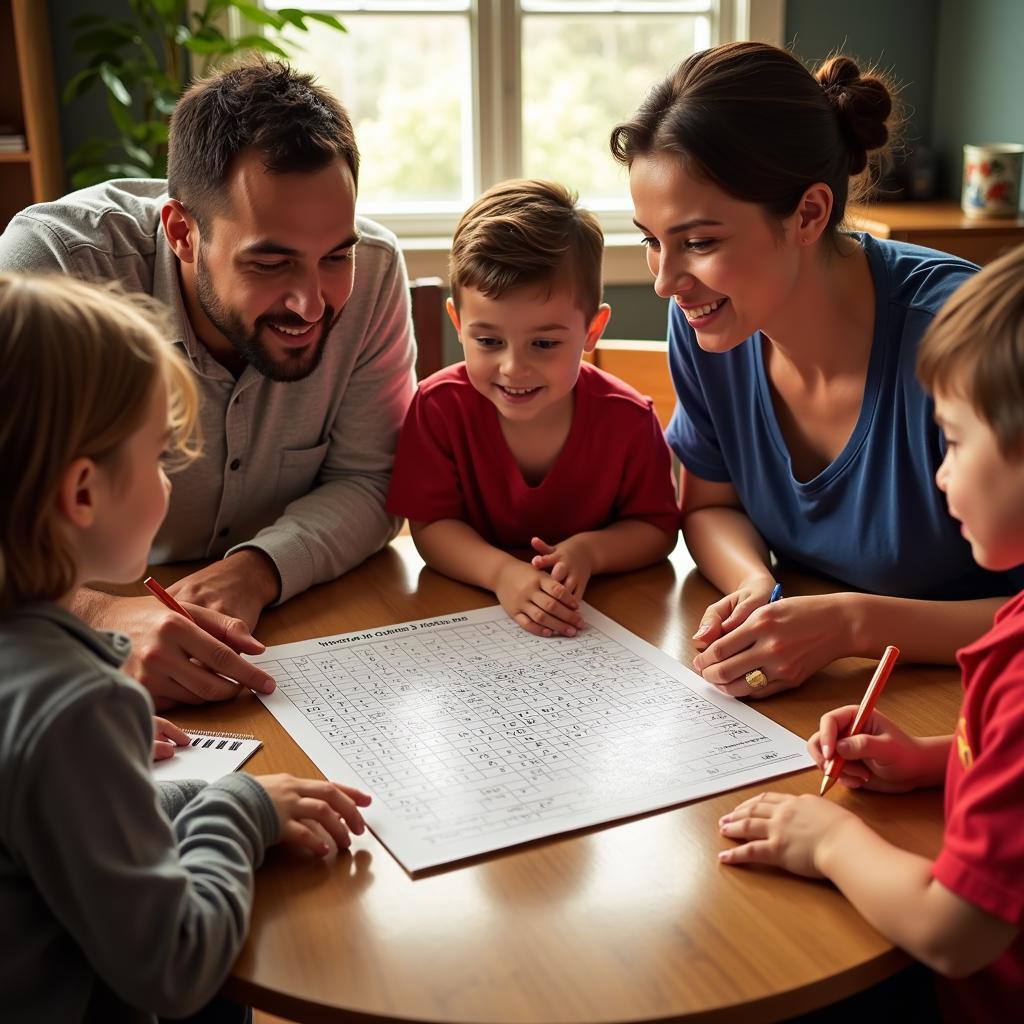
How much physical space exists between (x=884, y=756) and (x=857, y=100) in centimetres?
77

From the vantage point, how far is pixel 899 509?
133cm

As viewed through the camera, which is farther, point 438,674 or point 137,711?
point 438,674

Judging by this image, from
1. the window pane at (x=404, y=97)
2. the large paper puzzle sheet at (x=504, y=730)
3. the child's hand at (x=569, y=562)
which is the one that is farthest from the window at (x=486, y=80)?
the large paper puzzle sheet at (x=504, y=730)

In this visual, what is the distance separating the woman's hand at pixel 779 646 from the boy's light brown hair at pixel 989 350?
37 cm

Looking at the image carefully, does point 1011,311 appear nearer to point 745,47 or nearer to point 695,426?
point 745,47

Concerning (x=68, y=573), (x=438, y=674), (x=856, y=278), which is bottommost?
(x=438, y=674)

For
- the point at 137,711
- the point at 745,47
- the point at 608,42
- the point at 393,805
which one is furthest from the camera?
the point at 608,42

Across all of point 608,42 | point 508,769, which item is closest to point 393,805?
point 508,769

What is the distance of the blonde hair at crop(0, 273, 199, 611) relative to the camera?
0.74 meters

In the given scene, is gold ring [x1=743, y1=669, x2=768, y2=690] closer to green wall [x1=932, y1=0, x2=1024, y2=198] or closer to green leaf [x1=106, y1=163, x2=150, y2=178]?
green leaf [x1=106, y1=163, x2=150, y2=178]

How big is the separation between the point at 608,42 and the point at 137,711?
304cm

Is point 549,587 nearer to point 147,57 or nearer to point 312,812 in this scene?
point 312,812

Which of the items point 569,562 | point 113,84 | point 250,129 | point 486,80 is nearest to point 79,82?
point 113,84

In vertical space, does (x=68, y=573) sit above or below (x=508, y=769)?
above
